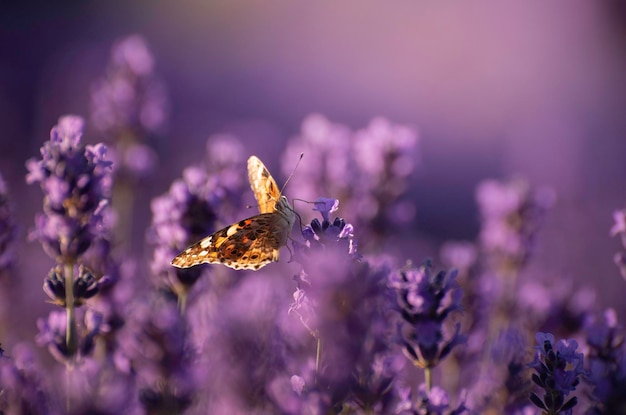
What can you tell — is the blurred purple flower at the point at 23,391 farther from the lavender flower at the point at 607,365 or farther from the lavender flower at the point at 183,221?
the lavender flower at the point at 607,365

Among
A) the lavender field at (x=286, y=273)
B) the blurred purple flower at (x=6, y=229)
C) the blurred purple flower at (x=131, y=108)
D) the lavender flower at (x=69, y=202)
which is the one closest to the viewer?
the lavender field at (x=286, y=273)

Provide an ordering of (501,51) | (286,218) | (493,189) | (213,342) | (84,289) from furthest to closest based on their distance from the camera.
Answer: (501,51) → (493,189) → (286,218) → (84,289) → (213,342)

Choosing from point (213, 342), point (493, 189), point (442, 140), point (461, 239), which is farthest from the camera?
point (442, 140)

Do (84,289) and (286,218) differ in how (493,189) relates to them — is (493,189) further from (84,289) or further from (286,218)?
(84,289)

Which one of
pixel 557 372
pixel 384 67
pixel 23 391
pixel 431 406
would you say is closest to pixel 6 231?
pixel 23 391

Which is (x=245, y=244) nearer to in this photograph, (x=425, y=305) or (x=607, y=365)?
(x=425, y=305)

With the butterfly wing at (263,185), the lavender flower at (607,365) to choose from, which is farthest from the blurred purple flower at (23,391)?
the lavender flower at (607,365)

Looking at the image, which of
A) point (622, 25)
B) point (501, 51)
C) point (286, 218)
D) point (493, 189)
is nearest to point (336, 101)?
point (501, 51)
